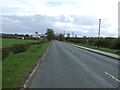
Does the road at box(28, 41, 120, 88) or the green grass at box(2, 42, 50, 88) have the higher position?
the green grass at box(2, 42, 50, 88)

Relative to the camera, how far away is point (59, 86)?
9.73 m

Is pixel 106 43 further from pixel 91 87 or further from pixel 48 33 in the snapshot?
pixel 48 33

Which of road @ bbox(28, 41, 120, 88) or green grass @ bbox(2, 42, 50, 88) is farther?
road @ bbox(28, 41, 120, 88)

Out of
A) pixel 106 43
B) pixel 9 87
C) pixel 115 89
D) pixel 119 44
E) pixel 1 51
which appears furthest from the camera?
pixel 106 43

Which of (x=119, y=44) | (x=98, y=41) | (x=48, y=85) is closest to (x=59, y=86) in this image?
(x=48, y=85)

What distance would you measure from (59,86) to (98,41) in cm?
4943

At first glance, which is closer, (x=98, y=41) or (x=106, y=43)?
(x=98, y=41)

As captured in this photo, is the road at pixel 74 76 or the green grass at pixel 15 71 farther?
the road at pixel 74 76

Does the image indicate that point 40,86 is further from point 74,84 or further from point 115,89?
point 115,89

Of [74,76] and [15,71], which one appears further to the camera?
[15,71]

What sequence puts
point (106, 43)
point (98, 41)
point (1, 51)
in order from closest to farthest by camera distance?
point (1, 51)
point (98, 41)
point (106, 43)

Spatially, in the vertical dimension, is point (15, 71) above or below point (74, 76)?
above

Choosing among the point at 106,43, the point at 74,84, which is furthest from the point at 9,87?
the point at 106,43

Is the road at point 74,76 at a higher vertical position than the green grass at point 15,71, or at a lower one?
lower
